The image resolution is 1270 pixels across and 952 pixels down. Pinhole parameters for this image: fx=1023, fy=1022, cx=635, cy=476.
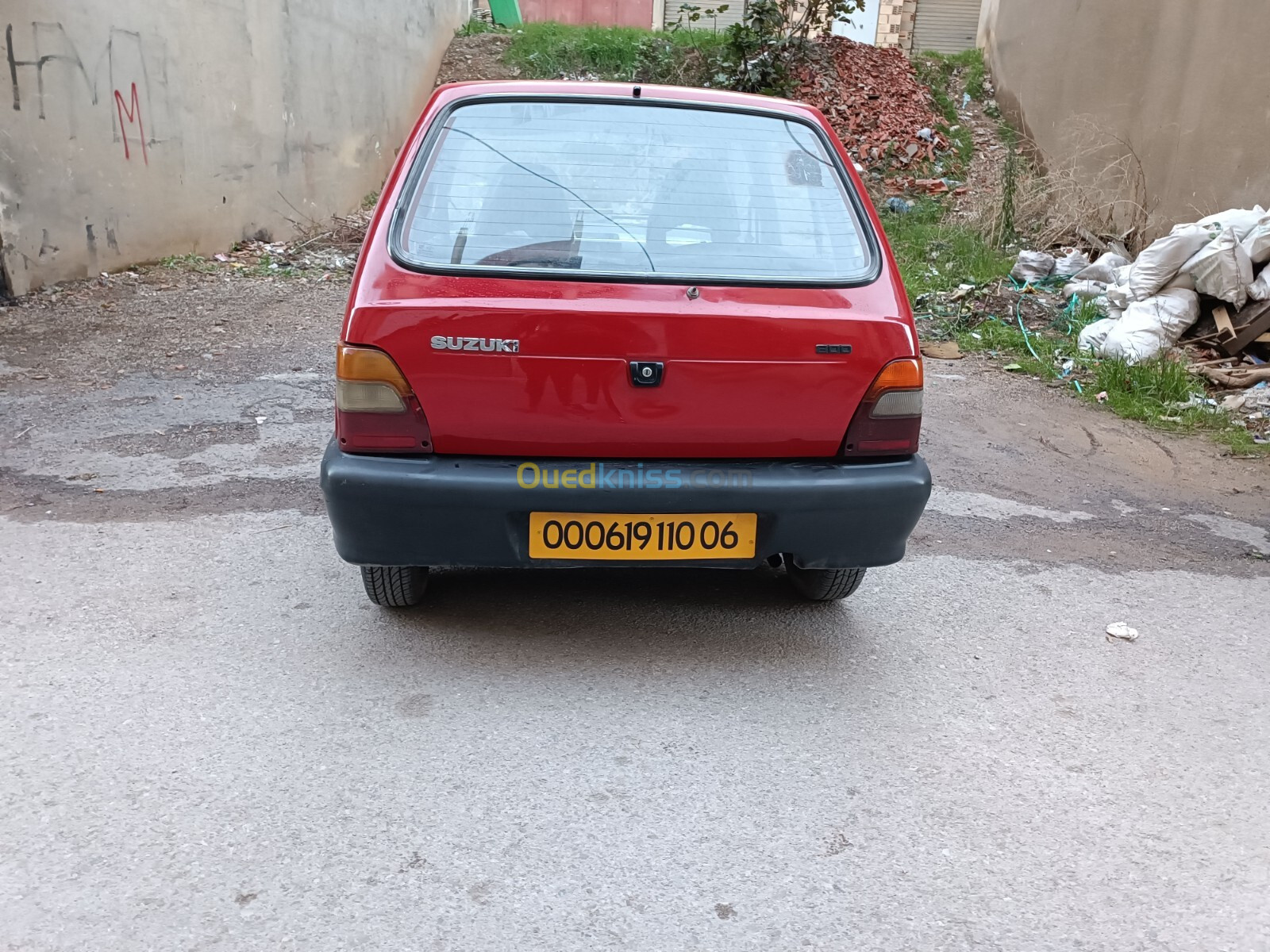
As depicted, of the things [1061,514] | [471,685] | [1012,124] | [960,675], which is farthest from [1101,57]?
[471,685]

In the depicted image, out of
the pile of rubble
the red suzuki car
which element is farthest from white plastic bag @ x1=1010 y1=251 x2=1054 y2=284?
the red suzuki car

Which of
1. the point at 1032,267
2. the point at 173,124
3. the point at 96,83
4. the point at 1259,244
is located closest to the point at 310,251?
the point at 173,124

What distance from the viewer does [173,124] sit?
8789 mm

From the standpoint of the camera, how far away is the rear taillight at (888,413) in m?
2.90

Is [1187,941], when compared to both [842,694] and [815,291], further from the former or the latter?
[815,291]

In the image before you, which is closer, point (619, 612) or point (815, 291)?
point (815, 291)

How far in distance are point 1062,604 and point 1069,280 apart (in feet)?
18.6

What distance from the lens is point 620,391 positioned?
9.15ft

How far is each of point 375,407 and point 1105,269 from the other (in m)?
7.21

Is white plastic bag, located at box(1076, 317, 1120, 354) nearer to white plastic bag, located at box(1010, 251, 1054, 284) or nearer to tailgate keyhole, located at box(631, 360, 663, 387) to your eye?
white plastic bag, located at box(1010, 251, 1054, 284)

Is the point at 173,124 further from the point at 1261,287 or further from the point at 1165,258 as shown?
the point at 1261,287

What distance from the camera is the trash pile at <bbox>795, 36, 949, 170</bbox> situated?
44.0 feet

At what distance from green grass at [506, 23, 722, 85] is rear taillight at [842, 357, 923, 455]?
12530 millimetres

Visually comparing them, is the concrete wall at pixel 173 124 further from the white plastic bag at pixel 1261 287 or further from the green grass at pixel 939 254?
the white plastic bag at pixel 1261 287
